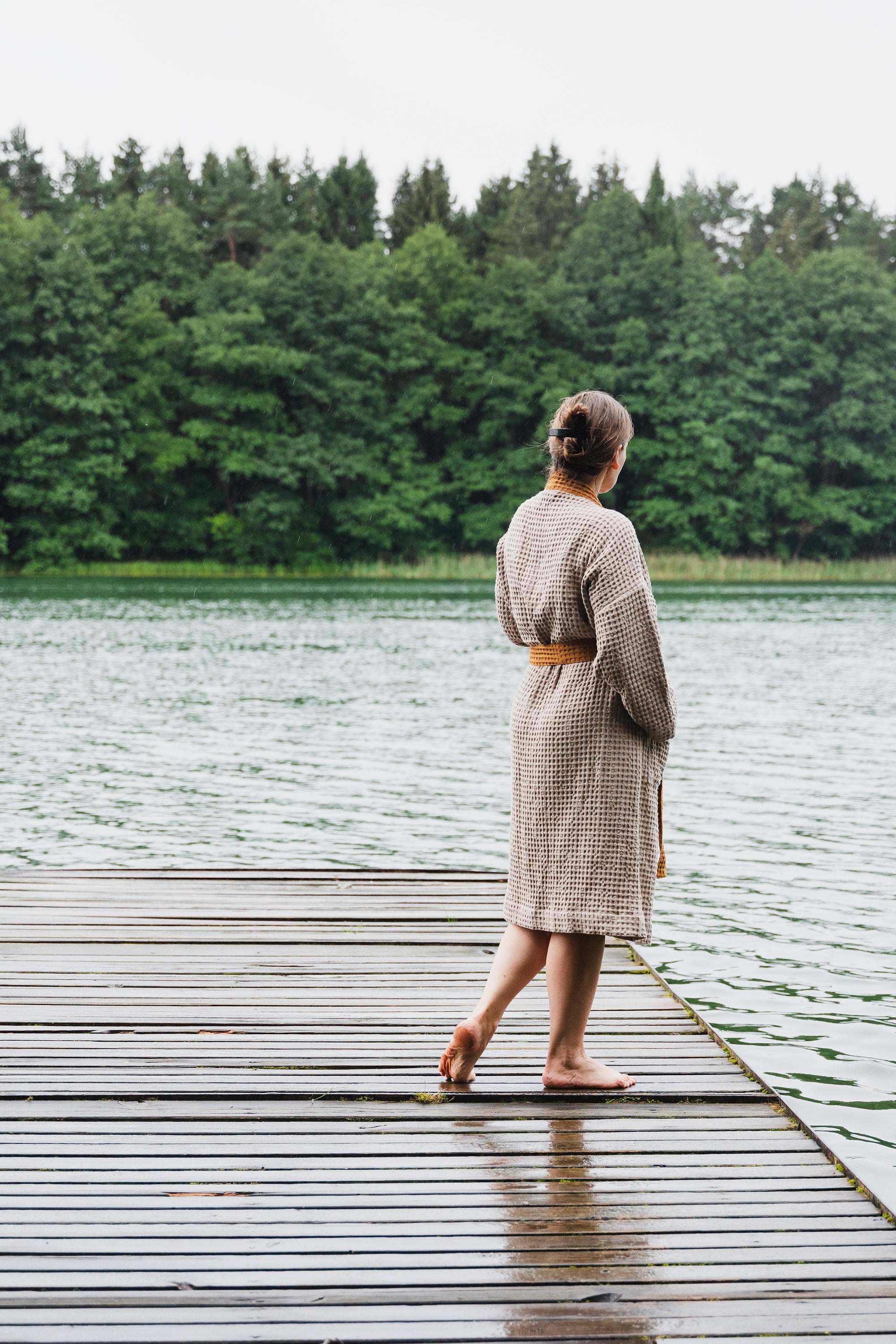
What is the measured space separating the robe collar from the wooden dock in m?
1.37

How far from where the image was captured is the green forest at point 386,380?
151 feet

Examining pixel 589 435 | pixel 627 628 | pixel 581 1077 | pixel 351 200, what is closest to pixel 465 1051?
pixel 581 1077

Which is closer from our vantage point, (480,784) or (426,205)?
(480,784)

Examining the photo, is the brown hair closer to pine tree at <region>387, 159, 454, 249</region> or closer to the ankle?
the ankle

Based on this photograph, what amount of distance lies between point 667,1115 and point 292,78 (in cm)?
7814

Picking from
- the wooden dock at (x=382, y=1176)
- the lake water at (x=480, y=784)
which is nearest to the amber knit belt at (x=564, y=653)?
the wooden dock at (x=382, y=1176)

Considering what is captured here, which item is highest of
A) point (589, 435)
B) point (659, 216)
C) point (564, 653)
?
point (659, 216)

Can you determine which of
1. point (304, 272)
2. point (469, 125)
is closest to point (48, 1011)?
point (304, 272)

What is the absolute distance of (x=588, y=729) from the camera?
3.00 meters

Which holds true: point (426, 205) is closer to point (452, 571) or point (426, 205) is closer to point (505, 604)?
point (452, 571)

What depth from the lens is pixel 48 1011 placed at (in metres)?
3.79

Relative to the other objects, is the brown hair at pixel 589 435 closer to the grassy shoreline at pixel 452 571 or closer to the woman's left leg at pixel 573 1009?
the woman's left leg at pixel 573 1009

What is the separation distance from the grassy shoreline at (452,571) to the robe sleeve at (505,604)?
4045 centimetres

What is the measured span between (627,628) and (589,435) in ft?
1.60
